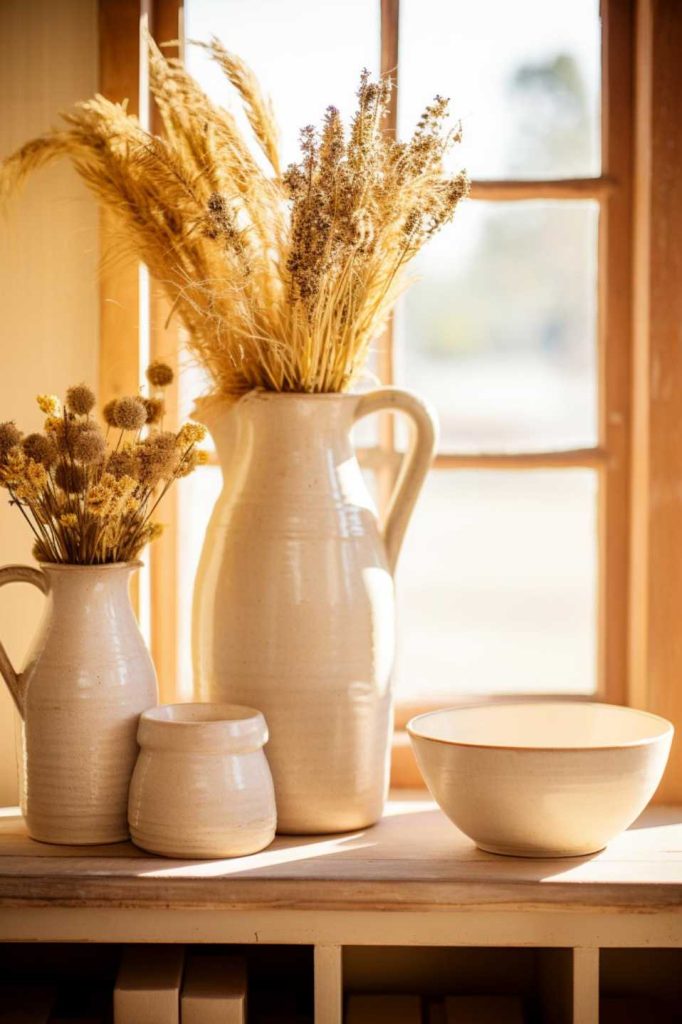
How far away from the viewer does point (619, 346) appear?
1603 millimetres

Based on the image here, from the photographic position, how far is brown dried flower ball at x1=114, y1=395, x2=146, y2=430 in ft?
3.81

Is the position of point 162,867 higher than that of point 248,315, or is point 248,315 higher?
point 248,315

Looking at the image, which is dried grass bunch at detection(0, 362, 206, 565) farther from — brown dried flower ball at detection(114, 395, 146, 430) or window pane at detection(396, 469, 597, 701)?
window pane at detection(396, 469, 597, 701)

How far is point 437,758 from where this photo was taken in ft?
3.99

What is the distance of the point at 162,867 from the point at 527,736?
0.49 m

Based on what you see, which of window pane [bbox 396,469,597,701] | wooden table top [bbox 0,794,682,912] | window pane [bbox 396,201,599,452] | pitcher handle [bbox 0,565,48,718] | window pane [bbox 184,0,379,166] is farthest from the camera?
window pane [bbox 396,201,599,452]

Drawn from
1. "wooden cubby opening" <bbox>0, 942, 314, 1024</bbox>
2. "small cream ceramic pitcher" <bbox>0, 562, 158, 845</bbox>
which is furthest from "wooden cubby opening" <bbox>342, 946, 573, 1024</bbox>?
"small cream ceramic pitcher" <bbox>0, 562, 158, 845</bbox>

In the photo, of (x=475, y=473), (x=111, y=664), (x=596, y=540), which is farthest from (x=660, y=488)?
(x=111, y=664)

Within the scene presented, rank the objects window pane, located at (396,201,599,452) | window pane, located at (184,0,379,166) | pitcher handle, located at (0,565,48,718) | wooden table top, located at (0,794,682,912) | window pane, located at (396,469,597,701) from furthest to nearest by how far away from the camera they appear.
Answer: window pane, located at (396,201,599,452) < window pane, located at (396,469,597,701) < window pane, located at (184,0,379,166) < pitcher handle, located at (0,565,48,718) < wooden table top, located at (0,794,682,912)

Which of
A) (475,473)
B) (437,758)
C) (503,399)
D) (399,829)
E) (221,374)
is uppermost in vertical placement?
(503,399)

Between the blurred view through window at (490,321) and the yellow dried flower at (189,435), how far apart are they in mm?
352

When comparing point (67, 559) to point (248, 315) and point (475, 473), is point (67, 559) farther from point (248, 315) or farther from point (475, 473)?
point (475, 473)

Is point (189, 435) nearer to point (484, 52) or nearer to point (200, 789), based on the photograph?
point (200, 789)

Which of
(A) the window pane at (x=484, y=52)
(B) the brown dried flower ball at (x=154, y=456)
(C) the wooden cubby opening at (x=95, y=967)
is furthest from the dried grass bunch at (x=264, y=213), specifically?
(C) the wooden cubby opening at (x=95, y=967)
